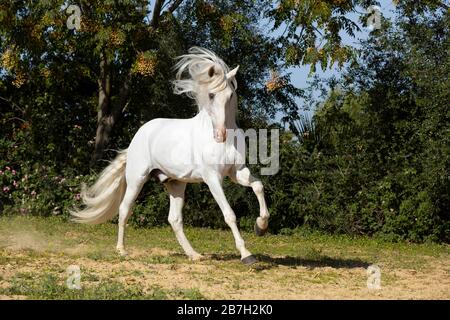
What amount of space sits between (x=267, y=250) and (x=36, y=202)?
18.2ft

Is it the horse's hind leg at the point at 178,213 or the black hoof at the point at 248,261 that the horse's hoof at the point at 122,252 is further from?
the black hoof at the point at 248,261

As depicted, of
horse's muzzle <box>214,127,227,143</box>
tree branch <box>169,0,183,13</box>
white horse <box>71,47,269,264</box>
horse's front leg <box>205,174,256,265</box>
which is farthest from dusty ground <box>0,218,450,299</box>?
tree branch <box>169,0,183,13</box>

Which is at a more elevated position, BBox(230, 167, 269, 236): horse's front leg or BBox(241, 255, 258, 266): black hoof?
BBox(230, 167, 269, 236): horse's front leg

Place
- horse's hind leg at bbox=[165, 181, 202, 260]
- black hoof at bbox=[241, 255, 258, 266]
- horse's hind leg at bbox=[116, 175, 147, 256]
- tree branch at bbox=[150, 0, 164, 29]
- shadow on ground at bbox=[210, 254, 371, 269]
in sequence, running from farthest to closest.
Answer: tree branch at bbox=[150, 0, 164, 29] < horse's hind leg at bbox=[116, 175, 147, 256] < horse's hind leg at bbox=[165, 181, 202, 260] < shadow on ground at bbox=[210, 254, 371, 269] < black hoof at bbox=[241, 255, 258, 266]

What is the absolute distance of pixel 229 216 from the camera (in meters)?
7.57

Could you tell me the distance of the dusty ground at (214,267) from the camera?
6.13 meters

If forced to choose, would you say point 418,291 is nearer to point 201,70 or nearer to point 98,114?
point 201,70

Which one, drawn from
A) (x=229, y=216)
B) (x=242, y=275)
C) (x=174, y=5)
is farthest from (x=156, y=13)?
(x=242, y=275)

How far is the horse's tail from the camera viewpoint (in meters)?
9.27

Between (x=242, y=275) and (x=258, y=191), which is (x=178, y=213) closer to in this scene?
(x=258, y=191)

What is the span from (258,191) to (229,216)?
1.39 ft

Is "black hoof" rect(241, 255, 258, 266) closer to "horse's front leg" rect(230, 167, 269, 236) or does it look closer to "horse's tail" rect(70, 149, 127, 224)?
"horse's front leg" rect(230, 167, 269, 236)

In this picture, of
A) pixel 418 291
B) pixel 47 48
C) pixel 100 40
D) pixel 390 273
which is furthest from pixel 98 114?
pixel 418 291

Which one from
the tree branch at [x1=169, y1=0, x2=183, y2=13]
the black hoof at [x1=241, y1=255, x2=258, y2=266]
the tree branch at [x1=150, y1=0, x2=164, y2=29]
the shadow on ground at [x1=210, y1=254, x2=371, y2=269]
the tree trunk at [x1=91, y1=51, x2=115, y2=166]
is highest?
the tree branch at [x1=169, y1=0, x2=183, y2=13]
